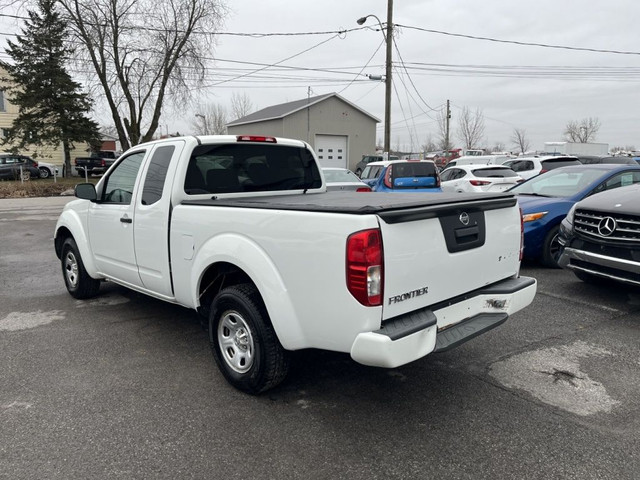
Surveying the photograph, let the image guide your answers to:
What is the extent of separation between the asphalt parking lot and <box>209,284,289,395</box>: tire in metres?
0.16

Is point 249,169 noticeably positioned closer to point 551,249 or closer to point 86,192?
point 86,192

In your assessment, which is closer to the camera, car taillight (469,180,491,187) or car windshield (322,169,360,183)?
car windshield (322,169,360,183)

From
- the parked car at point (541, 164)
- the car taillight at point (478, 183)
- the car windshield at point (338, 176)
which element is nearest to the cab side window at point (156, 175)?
the car windshield at point (338, 176)

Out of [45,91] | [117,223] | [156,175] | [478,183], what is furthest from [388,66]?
[45,91]

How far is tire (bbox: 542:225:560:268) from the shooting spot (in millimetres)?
7102

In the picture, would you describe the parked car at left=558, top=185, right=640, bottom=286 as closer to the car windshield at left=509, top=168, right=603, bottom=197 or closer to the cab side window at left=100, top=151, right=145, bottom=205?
the car windshield at left=509, top=168, right=603, bottom=197

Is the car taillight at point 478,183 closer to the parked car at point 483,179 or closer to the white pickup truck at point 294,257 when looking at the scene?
the parked car at point 483,179

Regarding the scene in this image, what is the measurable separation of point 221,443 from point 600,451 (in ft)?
7.19

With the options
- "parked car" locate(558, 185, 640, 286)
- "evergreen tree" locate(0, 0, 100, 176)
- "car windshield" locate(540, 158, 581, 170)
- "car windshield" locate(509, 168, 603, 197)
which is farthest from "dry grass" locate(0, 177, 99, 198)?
"parked car" locate(558, 185, 640, 286)

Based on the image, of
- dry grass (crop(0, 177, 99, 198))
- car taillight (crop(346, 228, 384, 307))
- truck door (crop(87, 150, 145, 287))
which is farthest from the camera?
dry grass (crop(0, 177, 99, 198))

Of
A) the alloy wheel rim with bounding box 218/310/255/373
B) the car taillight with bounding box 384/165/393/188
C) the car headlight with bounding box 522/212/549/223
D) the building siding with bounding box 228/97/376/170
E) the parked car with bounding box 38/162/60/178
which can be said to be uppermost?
the building siding with bounding box 228/97/376/170

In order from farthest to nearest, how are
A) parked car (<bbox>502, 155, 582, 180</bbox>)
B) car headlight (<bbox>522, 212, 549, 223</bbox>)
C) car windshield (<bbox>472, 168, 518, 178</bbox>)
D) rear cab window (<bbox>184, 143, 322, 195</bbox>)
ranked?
parked car (<bbox>502, 155, 582, 180</bbox>) → car windshield (<bbox>472, 168, 518, 178</bbox>) → car headlight (<bbox>522, 212, 549, 223</bbox>) → rear cab window (<bbox>184, 143, 322, 195</bbox>)

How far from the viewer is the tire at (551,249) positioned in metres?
7.10

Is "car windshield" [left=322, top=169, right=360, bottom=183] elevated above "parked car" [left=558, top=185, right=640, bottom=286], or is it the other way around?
"car windshield" [left=322, top=169, right=360, bottom=183]
